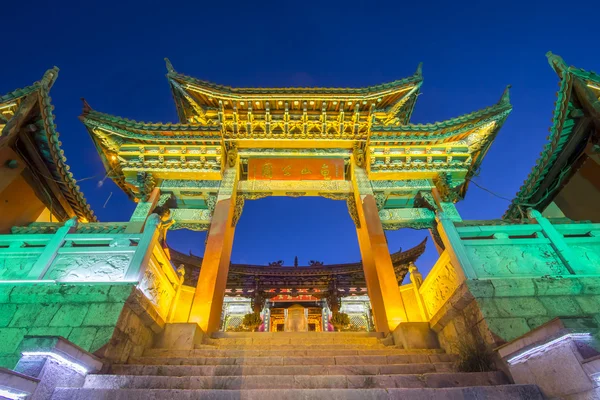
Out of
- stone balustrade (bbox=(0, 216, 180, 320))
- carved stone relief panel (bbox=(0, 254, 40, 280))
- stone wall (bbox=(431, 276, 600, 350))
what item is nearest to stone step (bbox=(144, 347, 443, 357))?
stone wall (bbox=(431, 276, 600, 350))

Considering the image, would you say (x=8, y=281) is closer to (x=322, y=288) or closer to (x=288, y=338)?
(x=288, y=338)

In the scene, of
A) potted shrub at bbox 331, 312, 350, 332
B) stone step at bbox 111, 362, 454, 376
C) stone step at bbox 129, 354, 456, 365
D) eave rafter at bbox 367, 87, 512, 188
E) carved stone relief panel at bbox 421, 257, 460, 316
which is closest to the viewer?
stone step at bbox 111, 362, 454, 376

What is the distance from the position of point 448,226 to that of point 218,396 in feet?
19.2

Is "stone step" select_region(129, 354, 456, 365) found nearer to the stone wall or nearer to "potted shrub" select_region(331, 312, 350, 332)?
the stone wall

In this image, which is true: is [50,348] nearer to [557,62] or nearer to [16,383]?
[16,383]

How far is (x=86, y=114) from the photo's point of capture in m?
10.2

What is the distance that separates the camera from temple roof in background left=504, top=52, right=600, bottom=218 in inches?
299

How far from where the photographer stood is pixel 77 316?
4988mm

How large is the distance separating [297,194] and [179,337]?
6.55 meters

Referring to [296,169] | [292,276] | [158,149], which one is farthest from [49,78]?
[292,276]

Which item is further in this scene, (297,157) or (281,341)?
(297,157)

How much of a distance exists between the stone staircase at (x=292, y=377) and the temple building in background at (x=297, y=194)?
2 cm

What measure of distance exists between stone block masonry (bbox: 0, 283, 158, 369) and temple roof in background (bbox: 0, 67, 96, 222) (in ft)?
15.5

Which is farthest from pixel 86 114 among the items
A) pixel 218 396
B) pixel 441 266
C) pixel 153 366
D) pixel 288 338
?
pixel 441 266
